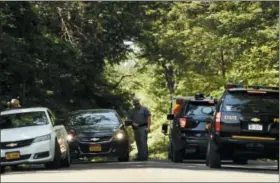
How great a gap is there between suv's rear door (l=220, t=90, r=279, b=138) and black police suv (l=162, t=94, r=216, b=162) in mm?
4270

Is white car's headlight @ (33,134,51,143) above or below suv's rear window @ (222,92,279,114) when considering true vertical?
below

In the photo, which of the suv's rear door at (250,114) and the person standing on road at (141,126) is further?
the person standing on road at (141,126)

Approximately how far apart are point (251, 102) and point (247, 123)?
492 mm

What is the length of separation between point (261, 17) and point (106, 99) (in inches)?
334

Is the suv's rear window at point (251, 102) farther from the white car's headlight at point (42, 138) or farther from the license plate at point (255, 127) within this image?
the white car's headlight at point (42, 138)

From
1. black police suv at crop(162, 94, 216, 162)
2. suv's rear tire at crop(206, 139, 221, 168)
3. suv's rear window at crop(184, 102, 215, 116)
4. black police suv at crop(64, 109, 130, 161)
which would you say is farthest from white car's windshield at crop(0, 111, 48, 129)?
suv's rear window at crop(184, 102, 215, 116)

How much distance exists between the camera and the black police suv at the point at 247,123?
18.8 m

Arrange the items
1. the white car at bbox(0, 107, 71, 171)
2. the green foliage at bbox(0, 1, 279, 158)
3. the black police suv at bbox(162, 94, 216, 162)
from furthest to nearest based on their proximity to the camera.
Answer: the green foliage at bbox(0, 1, 279, 158)
the black police suv at bbox(162, 94, 216, 162)
the white car at bbox(0, 107, 71, 171)

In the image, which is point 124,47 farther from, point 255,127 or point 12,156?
point 255,127

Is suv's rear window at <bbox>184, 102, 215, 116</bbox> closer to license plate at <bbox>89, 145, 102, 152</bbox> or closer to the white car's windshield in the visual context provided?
license plate at <bbox>89, 145, 102, 152</bbox>

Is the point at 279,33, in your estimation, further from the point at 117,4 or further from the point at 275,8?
the point at 117,4

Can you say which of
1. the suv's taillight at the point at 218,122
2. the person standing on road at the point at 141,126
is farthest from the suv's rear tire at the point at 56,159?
the person standing on road at the point at 141,126

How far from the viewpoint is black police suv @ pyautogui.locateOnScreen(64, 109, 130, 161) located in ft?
78.2

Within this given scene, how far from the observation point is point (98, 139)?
23.9 metres
